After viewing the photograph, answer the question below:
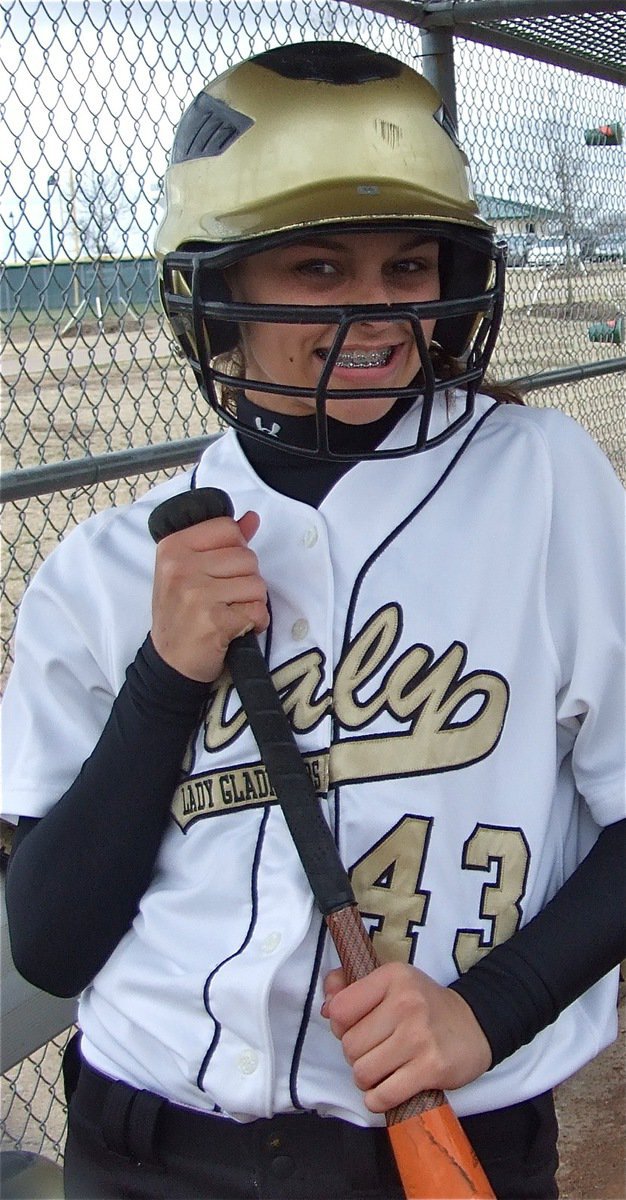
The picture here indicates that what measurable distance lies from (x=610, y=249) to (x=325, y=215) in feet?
15.0

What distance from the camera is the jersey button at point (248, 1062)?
124cm

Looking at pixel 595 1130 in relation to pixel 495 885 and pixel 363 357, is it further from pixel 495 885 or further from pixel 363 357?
pixel 363 357

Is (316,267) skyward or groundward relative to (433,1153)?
skyward

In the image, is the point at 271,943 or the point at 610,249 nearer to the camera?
the point at 271,943

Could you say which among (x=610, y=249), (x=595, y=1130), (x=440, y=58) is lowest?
(x=595, y=1130)

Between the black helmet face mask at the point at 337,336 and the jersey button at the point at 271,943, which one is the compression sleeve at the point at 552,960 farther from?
the black helmet face mask at the point at 337,336

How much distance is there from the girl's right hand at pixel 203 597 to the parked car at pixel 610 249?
4393mm

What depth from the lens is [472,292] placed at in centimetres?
149

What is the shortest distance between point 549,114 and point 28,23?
104 inches

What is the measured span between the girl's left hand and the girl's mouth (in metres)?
0.61

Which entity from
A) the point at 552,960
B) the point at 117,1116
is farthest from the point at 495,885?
the point at 117,1116

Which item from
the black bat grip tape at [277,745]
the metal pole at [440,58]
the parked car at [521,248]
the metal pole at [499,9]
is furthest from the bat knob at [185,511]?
the parked car at [521,248]

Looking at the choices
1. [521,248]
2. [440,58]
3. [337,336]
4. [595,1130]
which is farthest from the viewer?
[521,248]

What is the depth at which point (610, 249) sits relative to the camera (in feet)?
18.2
